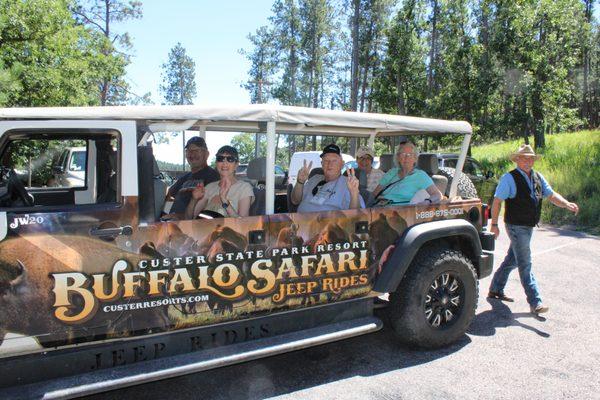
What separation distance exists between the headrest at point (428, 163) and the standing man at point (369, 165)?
1078 millimetres

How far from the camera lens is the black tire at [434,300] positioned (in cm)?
388

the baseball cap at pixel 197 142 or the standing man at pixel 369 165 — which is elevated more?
the baseball cap at pixel 197 142

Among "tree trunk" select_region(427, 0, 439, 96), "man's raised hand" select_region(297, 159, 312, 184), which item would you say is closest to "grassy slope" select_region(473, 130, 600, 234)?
"tree trunk" select_region(427, 0, 439, 96)

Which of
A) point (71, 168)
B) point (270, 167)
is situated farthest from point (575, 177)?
point (71, 168)

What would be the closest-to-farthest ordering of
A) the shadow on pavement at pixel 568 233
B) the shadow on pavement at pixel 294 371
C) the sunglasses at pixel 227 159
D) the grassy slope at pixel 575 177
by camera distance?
1. the shadow on pavement at pixel 294 371
2. the sunglasses at pixel 227 159
3. the shadow on pavement at pixel 568 233
4. the grassy slope at pixel 575 177

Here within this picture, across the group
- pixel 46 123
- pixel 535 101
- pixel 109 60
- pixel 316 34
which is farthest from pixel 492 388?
pixel 316 34

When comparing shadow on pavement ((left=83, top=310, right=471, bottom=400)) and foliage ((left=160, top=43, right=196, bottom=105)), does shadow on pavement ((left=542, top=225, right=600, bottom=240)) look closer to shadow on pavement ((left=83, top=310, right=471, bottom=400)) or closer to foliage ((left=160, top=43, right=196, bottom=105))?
shadow on pavement ((left=83, top=310, right=471, bottom=400))

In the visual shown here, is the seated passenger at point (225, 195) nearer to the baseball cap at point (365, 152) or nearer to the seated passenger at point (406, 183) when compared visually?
the seated passenger at point (406, 183)

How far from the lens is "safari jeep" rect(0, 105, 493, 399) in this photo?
2578mm

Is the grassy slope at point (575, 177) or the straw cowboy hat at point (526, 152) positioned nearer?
the straw cowboy hat at point (526, 152)

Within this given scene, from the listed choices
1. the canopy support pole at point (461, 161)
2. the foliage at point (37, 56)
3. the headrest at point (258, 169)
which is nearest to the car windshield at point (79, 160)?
the headrest at point (258, 169)

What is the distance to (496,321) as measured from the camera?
481 centimetres

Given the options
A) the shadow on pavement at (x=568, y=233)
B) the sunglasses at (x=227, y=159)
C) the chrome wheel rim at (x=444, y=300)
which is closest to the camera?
the sunglasses at (x=227, y=159)

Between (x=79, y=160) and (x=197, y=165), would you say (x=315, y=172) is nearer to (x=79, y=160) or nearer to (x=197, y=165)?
(x=197, y=165)
